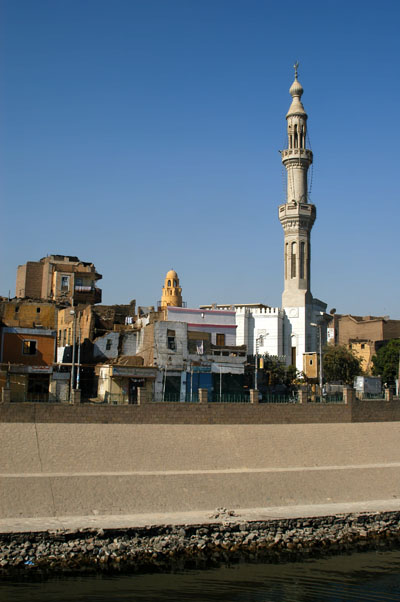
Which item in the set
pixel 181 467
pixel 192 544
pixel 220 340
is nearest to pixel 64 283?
pixel 220 340

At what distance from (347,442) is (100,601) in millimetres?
18437

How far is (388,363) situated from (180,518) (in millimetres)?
38848

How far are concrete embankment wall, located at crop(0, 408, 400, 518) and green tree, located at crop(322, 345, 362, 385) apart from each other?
664 inches

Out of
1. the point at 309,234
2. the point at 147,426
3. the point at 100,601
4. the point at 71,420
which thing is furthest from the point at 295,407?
the point at 309,234

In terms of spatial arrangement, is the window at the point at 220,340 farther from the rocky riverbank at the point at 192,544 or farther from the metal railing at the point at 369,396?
the rocky riverbank at the point at 192,544

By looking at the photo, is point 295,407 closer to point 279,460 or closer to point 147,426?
point 279,460

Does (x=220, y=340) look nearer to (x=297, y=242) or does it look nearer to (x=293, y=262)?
(x=293, y=262)

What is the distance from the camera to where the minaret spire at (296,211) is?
52.2m

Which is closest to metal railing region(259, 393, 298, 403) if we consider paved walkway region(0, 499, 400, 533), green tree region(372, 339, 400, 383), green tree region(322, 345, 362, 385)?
paved walkway region(0, 499, 400, 533)

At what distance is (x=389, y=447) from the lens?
3253 centimetres

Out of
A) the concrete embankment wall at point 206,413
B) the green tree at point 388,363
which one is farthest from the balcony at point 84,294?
the green tree at point 388,363

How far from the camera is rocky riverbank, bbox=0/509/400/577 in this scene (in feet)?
61.9

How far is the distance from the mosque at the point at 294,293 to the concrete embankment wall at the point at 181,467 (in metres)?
17.1

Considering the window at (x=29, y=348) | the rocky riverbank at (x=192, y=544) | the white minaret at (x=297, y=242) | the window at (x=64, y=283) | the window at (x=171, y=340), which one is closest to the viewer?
the rocky riverbank at (x=192, y=544)
